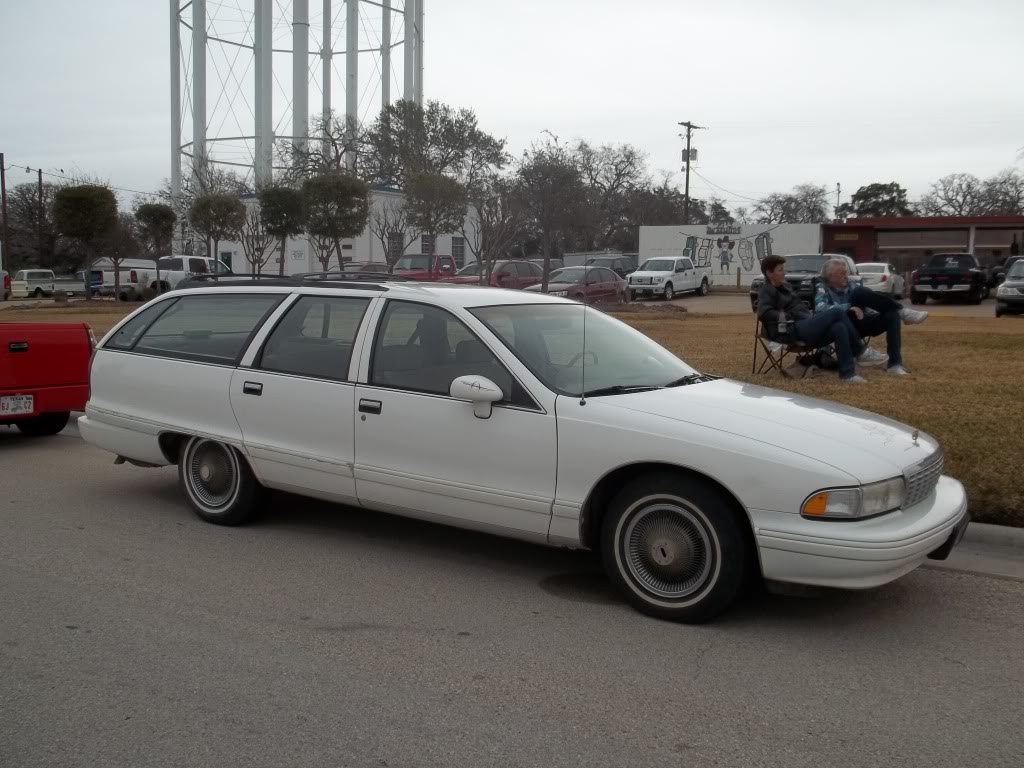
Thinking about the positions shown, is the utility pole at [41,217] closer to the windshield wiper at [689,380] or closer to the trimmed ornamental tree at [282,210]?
the trimmed ornamental tree at [282,210]

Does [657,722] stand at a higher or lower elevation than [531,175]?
lower

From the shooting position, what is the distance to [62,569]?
549 cm

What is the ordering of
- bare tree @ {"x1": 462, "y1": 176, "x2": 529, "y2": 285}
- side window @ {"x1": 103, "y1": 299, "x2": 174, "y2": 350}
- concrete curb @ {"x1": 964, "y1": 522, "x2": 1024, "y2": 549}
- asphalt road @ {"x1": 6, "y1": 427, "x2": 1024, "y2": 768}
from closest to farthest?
asphalt road @ {"x1": 6, "y1": 427, "x2": 1024, "y2": 768} < concrete curb @ {"x1": 964, "y1": 522, "x2": 1024, "y2": 549} < side window @ {"x1": 103, "y1": 299, "x2": 174, "y2": 350} < bare tree @ {"x1": 462, "y1": 176, "x2": 529, "y2": 285}

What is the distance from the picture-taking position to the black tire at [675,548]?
4465 millimetres

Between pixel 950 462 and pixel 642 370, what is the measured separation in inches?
104

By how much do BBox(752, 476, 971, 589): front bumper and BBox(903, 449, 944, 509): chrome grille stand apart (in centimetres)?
13

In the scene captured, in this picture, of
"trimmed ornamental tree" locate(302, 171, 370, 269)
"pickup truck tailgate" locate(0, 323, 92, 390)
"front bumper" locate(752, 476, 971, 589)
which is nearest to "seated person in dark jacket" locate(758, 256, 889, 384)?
"front bumper" locate(752, 476, 971, 589)

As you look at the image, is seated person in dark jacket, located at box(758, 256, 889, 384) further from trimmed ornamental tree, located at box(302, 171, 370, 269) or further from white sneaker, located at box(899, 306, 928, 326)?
trimmed ornamental tree, located at box(302, 171, 370, 269)

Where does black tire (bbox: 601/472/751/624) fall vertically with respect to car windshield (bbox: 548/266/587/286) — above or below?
below

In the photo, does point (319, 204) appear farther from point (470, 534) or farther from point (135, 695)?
point (135, 695)

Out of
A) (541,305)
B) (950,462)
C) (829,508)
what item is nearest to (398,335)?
(541,305)

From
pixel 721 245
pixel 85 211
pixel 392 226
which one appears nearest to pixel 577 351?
pixel 85 211

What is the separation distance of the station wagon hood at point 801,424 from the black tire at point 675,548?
0.34 m

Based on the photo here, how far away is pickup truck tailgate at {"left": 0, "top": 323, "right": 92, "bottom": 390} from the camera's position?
878 centimetres
